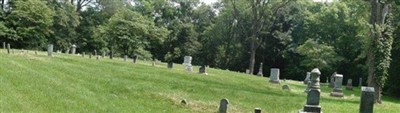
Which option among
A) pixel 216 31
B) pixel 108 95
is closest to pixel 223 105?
pixel 108 95

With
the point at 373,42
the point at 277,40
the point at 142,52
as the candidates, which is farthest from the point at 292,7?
the point at 373,42

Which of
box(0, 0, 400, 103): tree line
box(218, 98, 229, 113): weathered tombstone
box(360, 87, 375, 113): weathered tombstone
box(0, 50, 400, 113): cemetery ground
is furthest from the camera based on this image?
box(0, 0, 400, 103): tree line

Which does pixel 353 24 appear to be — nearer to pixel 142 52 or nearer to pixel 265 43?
pixel 265 43

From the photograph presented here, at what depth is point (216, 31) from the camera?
7081cm

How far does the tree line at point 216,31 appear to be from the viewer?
51.7 m

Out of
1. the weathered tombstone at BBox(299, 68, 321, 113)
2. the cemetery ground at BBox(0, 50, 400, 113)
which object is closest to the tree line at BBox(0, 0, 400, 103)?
the cemetery ground at BBox(0, 50, 400, 113)

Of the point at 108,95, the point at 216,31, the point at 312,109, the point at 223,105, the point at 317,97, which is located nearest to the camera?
the point at 223,105

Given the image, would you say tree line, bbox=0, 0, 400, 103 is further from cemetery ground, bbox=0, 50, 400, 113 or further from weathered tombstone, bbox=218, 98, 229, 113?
weathered tombstone, bbox=218, 98, 229, 113

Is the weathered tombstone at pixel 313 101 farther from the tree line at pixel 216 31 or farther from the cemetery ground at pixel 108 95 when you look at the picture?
the tree line at pixel 216 31

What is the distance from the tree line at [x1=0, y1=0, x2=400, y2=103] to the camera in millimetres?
51656

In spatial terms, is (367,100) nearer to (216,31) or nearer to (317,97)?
(317,97)

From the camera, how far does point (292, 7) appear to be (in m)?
68.5

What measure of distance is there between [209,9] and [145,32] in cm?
2447

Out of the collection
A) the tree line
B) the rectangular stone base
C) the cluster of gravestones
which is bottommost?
the rectangular stone base
